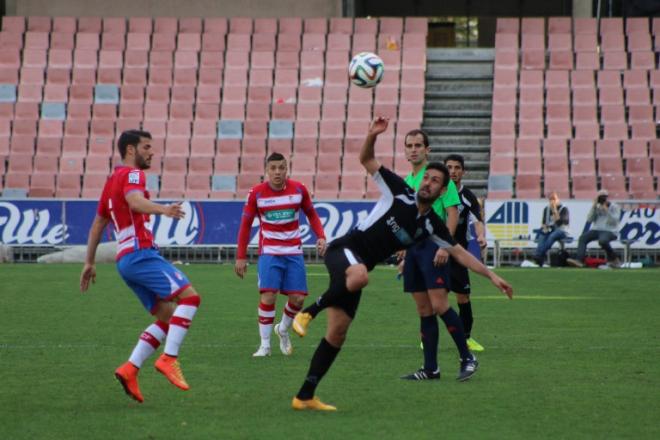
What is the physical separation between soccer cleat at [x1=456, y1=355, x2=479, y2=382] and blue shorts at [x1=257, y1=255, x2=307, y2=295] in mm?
2581

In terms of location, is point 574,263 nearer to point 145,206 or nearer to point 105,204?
point 105,204

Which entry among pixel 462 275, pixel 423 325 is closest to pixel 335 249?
pixel 423 325

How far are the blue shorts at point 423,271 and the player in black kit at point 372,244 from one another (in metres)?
1.07

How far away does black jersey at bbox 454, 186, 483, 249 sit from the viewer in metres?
11.9

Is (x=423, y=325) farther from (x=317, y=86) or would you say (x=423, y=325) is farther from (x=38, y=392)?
(x=317, y=86)

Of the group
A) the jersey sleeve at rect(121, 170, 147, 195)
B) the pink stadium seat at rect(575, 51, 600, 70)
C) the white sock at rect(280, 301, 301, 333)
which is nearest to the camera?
the jersey sleeve at rect(121, 170, 147, 195)

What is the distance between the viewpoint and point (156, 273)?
869cm

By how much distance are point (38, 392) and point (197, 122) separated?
24.3 meters

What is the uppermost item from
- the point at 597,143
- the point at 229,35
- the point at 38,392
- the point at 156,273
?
the point at 229,35

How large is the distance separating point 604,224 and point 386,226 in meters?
19.0

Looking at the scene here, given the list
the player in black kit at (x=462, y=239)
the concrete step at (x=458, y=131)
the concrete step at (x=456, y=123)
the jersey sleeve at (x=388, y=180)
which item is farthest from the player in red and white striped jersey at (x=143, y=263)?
the concrete step at (x=456, y=123)

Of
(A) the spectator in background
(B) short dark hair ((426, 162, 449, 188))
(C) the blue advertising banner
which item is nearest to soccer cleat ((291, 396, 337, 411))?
(B) short dark hair ((426, 162, 449, 188))

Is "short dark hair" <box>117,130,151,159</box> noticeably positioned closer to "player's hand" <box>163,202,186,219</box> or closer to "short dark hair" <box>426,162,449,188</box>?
"player's hand" <box>163,202,186,219</box>

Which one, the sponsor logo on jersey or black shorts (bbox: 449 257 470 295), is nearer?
black shorts (bbox: 449 257 470 295)
